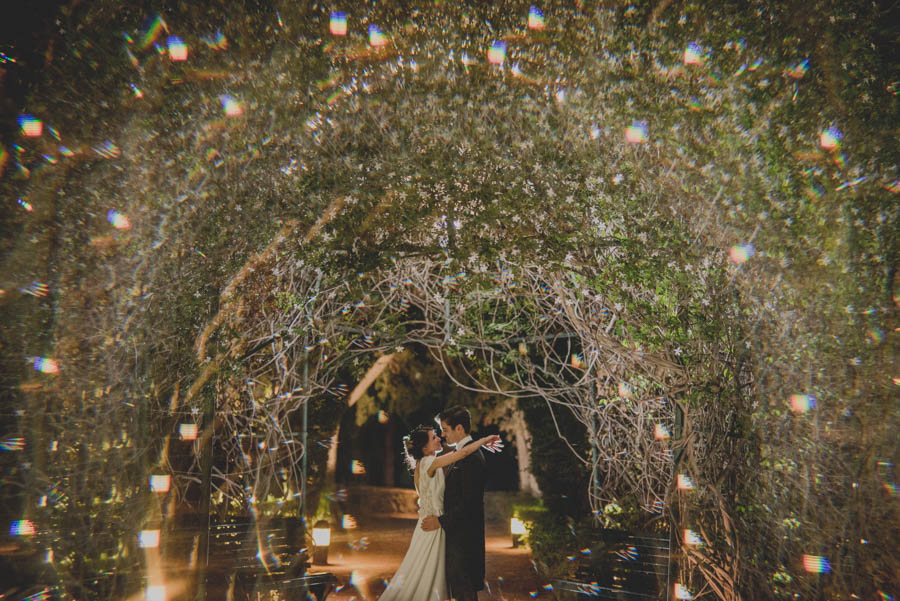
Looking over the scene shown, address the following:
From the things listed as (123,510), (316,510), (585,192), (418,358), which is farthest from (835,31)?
(418,358)

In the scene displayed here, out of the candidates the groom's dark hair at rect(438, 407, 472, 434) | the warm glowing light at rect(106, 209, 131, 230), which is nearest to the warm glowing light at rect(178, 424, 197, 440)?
the warm glowing light at rect(106, 209, 131, 230)

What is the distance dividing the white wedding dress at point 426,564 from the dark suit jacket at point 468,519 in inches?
7.1

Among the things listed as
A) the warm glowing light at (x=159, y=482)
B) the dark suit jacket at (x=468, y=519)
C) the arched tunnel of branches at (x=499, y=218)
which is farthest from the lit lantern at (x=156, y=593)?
the dark suit jacket at (x=468, y=519)

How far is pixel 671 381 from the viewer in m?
3.81

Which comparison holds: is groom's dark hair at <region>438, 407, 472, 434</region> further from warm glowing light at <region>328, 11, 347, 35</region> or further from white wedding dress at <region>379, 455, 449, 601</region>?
warm glowing light at <region>328, 11, 347, 35</region>

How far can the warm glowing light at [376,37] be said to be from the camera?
11.7 ft

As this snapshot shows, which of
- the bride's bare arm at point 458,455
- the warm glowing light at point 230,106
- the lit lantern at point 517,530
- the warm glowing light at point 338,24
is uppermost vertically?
the warm glowing light at point 338,24

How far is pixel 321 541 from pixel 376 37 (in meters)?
6.04

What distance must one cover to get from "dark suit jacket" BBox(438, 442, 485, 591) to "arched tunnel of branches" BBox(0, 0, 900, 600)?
120cm

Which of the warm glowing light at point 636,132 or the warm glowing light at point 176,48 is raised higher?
the warm glowing light at point 176,48

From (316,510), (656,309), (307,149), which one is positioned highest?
(307,149)

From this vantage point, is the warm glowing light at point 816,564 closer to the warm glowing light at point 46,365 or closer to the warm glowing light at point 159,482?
the warm glowing light at point 159,482

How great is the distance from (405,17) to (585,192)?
1309 mm

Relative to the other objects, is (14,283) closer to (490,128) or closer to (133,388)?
(133,388)
